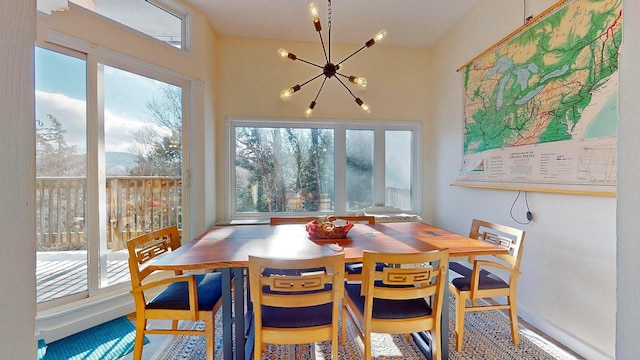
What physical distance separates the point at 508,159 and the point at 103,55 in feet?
11.5

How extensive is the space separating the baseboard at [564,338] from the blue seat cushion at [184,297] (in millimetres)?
2360

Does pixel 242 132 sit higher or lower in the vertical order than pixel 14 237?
higher

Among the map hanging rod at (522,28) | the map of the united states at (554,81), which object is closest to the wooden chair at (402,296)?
the map of the united states at (554,81)

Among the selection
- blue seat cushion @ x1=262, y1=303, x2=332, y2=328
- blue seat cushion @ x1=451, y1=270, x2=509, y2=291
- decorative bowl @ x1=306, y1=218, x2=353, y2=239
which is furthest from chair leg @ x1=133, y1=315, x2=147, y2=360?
blue seat cushion @ x1=451, y1=270, x2=509, y2=291

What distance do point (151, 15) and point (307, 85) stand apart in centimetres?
169

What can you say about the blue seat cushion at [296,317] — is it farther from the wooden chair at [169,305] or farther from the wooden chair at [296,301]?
the wooden chair at [169,305]

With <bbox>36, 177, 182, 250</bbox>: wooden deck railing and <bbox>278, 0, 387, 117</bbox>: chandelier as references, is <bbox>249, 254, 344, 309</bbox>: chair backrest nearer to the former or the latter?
<bbox>278, 0, 387, 117</bbox>: chandelier

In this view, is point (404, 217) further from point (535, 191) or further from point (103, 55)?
point (103, 55)

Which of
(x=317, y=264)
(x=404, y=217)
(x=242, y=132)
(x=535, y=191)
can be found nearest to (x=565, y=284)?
(x=535, y=191)

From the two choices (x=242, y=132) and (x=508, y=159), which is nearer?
(x=508, y=159)

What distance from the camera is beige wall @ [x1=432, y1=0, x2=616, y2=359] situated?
5.34 feet

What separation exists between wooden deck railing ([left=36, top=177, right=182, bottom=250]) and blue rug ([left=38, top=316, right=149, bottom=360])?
655 millimetres

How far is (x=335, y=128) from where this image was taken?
3537 millimetres

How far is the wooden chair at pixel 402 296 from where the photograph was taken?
1328 mm
